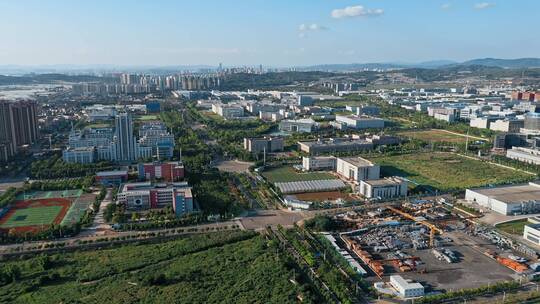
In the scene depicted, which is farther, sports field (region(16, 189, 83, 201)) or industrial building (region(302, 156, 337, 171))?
industrial building (region(302, 156, 337, 171))

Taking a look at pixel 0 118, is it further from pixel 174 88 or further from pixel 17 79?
pixel 17 79

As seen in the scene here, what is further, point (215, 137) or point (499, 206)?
point (215, 137)

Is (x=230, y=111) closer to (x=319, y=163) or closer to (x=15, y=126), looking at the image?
(x=15, y=126)

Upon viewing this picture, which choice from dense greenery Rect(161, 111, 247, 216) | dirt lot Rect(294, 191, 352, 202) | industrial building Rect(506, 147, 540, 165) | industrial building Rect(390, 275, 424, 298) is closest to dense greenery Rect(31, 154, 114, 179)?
dense greenery Rect(161, 111, 247, 216)

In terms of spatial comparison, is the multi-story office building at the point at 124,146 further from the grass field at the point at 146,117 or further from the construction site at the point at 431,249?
the grass field at the point at 146,117

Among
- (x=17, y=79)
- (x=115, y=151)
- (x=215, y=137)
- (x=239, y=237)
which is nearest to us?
(x=239, y=237)

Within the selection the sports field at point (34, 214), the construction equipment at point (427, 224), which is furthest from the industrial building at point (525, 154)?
the sports field at point (34, 214)

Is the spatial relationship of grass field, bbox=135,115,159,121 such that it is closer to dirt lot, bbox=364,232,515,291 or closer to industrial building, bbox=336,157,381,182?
industrial building, bbox=336,157,381,182

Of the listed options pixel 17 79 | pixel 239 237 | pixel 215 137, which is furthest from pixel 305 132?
pixel 17 79
